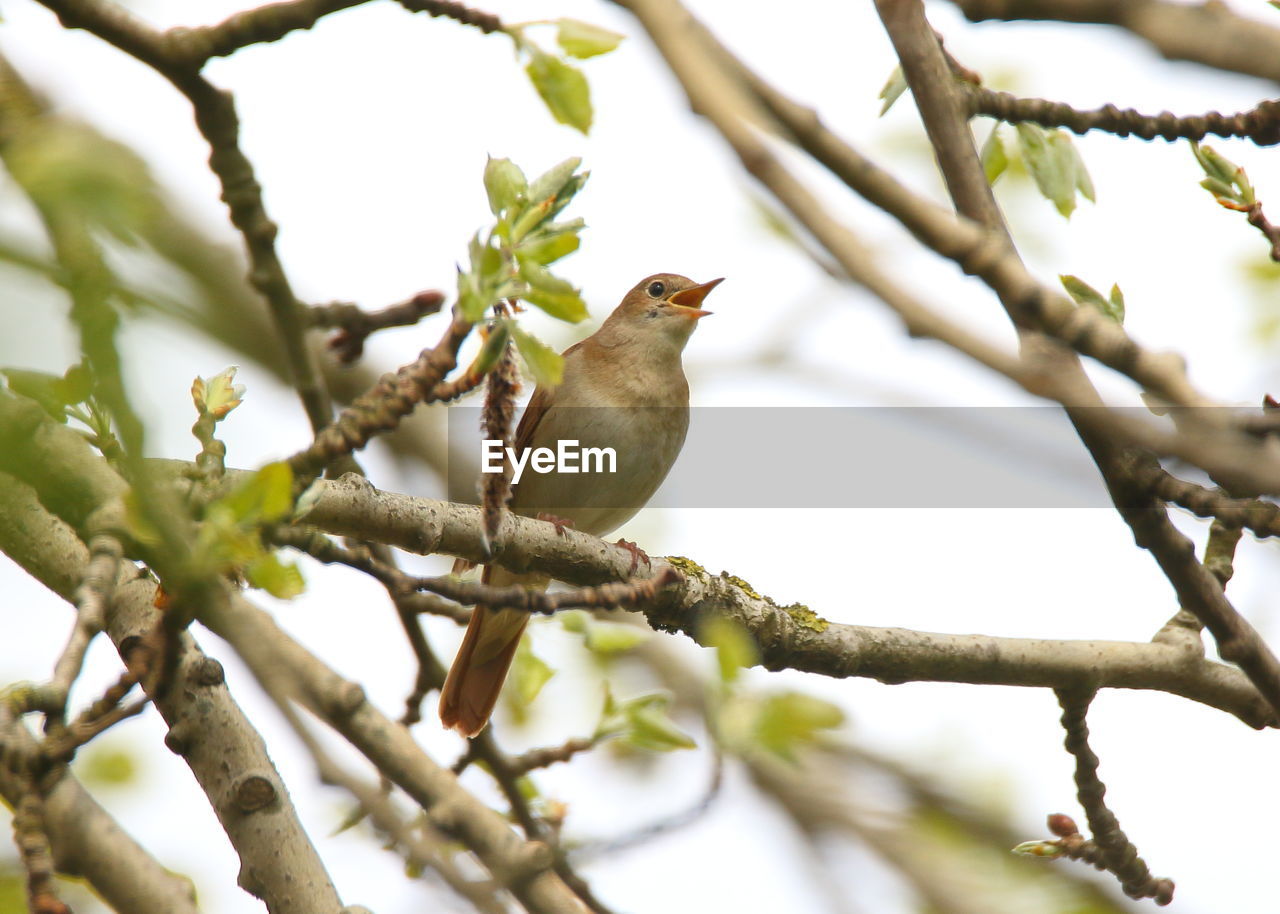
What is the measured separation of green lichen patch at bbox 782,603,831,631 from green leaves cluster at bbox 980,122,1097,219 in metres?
1.29

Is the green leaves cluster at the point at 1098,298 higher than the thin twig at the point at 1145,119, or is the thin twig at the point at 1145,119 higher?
the thin twig at the point at 1145,119

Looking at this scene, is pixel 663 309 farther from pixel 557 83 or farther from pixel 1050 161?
pixel 557 83

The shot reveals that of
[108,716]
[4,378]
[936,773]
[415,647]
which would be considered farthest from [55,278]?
[936,773]

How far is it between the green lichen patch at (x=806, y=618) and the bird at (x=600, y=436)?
2.19 m

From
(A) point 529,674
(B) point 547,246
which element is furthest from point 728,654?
(A) point 529,674

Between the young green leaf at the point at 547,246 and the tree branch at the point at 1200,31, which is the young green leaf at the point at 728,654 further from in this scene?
the tree branch at the point at 1200,31

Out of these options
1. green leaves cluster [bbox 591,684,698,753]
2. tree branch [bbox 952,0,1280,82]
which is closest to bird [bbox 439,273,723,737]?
green leaves cluster [bbox 591,684,698,753]

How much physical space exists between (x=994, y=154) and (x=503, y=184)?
1782 millimetres

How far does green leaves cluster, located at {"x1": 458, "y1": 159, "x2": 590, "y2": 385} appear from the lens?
2.03 m

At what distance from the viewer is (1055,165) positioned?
3262 millimetres

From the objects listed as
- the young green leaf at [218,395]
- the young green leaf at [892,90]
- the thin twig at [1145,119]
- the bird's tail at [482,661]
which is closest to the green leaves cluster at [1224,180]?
the thin twig at [1145,119]

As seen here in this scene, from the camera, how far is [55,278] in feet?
2.84

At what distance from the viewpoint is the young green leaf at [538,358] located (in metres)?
2.15

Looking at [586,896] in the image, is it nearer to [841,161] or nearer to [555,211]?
[555,211]
